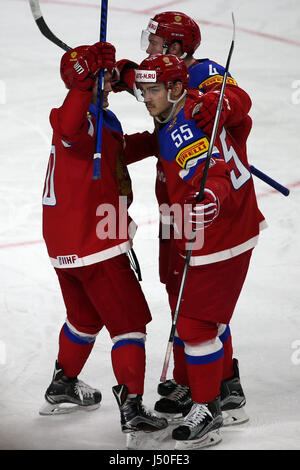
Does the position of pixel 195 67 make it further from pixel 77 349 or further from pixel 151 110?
pixel 77 349

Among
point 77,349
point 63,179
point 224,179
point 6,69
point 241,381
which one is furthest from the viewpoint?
point 6,69

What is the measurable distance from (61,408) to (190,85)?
124cm

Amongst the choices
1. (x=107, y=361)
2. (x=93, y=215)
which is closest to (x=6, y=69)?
(x=107, y=361)

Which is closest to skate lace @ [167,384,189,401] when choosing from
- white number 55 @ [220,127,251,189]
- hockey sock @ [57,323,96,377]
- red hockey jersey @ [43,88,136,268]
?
Answer: hockey sock @ [57,323,96,377]

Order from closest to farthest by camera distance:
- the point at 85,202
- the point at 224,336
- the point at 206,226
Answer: the point at 206,226 → the point at 85,202 → the point at 224,336

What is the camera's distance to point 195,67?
2.97 metres

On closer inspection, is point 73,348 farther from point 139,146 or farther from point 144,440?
point 139,146

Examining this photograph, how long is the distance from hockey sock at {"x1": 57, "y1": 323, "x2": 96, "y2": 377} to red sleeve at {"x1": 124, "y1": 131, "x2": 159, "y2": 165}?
629 mm

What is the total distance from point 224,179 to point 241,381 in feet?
3.40

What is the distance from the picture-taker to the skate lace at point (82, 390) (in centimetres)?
318

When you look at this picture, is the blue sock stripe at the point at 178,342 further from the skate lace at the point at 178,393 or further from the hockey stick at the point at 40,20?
the hockey stick at the point at 40,20

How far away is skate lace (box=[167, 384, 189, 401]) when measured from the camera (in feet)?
10.3

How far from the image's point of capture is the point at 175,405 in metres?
3.12

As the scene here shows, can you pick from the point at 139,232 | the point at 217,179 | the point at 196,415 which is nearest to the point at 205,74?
the point at 217,179
